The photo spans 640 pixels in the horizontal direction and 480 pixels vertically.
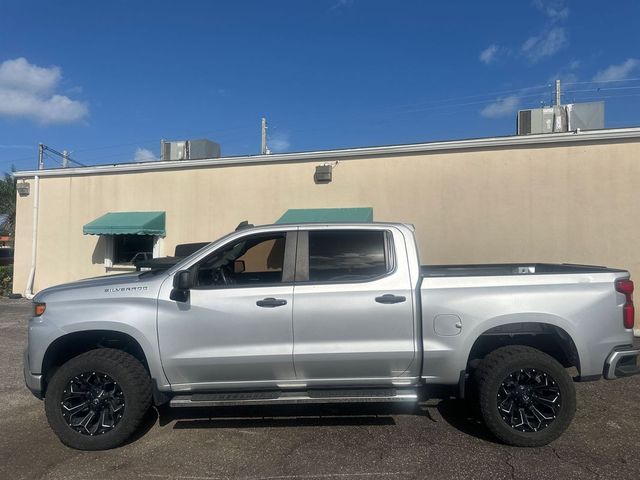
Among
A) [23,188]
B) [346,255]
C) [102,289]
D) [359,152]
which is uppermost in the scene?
[359,152]

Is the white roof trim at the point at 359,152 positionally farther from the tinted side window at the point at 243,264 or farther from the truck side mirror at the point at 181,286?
the truck side mirror at the point at 181,286

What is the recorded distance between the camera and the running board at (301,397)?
420cm

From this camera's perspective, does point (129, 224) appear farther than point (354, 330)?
Yes

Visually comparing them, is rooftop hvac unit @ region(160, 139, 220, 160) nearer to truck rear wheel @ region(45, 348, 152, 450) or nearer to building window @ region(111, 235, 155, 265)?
building window @ region(111, 235, 155, 265)

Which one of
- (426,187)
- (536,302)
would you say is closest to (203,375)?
(536,302)

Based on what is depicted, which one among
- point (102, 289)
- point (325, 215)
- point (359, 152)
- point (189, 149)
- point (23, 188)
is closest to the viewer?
point (102, 289)

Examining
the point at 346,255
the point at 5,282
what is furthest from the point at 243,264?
the point at 5,282

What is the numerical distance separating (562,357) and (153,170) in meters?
10.8

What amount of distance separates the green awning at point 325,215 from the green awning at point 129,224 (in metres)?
3.22

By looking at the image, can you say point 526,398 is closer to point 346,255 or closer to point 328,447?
point 328,447

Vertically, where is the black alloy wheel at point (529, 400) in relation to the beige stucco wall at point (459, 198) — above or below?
below

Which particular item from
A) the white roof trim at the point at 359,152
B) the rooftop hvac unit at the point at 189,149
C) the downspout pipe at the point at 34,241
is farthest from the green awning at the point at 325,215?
the downspout pipe at the point at 34,241

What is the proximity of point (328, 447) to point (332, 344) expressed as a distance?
888mm

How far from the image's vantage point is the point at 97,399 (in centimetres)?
431
